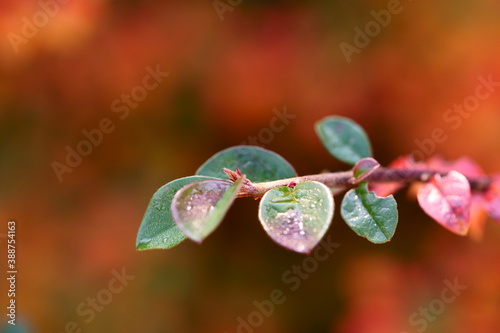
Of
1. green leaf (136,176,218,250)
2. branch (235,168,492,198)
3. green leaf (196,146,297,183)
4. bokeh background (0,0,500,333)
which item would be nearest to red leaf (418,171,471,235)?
branch (235,168,492,198)

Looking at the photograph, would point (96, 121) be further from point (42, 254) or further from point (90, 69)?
point (42, 254)

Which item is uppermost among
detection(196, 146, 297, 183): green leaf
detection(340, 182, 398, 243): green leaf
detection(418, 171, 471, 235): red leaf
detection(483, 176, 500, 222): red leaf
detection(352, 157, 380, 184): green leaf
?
detection(196, 146, 297, 183): green leaf

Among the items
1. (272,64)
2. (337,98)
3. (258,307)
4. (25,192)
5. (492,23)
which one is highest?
(25,192)

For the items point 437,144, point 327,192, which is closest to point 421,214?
point 437,144

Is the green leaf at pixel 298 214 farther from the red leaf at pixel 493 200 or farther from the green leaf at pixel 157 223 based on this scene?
the red leaf at pixel 493 200

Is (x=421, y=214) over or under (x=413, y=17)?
under

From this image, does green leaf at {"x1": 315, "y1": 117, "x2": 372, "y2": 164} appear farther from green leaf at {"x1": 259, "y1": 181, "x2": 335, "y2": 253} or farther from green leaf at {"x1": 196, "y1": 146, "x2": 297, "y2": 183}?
green leaf at {"x1": 259, "y1": 181, "x2": 335, "y2": 253}
